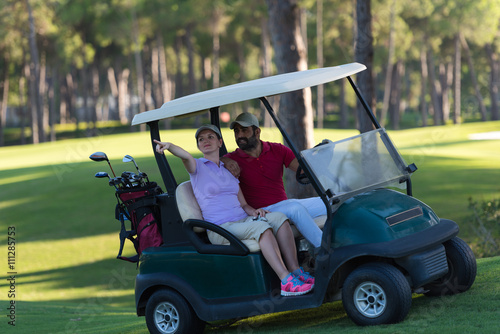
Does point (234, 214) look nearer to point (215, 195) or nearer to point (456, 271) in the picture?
point (215, 195)

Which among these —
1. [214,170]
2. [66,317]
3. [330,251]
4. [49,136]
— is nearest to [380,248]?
[330,251]

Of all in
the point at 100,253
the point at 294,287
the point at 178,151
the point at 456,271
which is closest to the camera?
the point at 294,287

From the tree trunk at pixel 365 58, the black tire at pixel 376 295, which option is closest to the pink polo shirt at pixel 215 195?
the black tire at pixel 376 295

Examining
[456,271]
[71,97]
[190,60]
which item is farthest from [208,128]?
[71,97]

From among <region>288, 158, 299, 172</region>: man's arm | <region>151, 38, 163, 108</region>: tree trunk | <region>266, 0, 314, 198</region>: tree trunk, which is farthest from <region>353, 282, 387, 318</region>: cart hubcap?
<region>151, 38, 163, 108</region>: tree trunk

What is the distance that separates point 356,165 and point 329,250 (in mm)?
746

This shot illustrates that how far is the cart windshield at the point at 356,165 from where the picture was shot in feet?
15.1

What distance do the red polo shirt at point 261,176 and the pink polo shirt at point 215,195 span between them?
24 centimetres

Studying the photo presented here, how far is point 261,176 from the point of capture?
535 cm

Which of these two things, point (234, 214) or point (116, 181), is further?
point (116, 181)

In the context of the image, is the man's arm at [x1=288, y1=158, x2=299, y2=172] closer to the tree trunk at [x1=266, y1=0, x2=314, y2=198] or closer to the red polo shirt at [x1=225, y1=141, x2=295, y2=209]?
the red polo shirt at [x1=225, y1=141, x2=295, y2=209]

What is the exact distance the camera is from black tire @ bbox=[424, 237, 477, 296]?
15.8ft

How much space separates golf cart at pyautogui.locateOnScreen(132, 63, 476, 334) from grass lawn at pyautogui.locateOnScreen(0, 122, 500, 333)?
0.24 meters

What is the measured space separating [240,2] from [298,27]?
29.4 m
